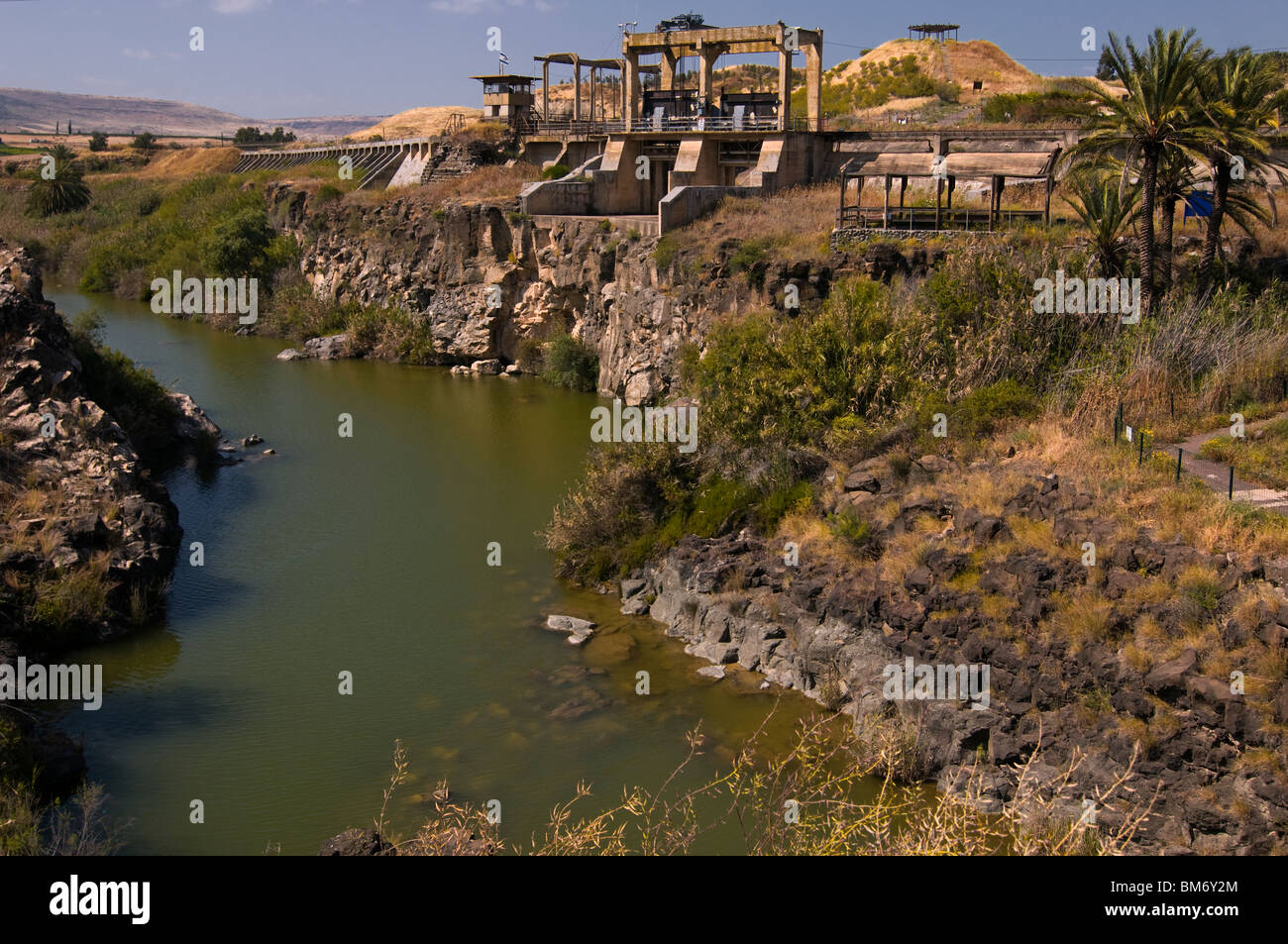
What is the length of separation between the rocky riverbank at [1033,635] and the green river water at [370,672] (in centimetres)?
134

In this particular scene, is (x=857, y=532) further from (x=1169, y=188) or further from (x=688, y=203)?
(x=688, y=203)

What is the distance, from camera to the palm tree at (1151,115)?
23.2m

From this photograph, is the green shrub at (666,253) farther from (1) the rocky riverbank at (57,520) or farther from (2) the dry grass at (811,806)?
(2) the dry grass at (811,806)

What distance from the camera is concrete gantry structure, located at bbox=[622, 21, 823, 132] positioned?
139 feet

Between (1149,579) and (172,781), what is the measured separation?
14.5 metres

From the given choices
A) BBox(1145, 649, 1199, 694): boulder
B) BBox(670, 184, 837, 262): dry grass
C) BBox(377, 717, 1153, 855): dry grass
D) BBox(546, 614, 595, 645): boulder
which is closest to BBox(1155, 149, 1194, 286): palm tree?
BBox(670, 184, 837, 262): dry grass

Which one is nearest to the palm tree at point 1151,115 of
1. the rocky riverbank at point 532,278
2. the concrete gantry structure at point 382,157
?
the rocky riverbank at point 532,278

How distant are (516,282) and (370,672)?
2710 cm

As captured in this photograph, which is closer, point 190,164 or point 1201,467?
point 1201,467

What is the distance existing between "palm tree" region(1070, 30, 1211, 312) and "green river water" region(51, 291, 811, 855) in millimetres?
13895

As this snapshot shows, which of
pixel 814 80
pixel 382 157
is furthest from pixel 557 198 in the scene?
pixel 382 157

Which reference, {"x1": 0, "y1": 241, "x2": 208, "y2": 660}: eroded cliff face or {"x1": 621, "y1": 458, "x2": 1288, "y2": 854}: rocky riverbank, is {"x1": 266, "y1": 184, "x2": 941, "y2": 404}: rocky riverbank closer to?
{"x1": 621, "y1": 458, "x2": 1288, "y2": 854}: rocky riverbank

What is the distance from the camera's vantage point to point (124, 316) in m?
57.7

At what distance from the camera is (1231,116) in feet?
77.2
